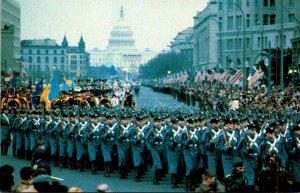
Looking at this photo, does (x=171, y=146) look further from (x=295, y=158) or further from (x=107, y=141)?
(x=295, y=158)

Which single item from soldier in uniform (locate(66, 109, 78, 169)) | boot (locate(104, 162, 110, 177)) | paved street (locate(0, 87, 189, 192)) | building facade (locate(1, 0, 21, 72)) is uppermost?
building facade (locate(1, 0, 21, 72))

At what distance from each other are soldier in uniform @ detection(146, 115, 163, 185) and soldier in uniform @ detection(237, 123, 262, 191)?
278 centimetres

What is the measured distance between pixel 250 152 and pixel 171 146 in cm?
253

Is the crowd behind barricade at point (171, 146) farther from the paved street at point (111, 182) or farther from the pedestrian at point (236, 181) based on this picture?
the paved street at point (111, 182)

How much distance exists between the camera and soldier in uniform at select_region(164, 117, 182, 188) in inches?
809

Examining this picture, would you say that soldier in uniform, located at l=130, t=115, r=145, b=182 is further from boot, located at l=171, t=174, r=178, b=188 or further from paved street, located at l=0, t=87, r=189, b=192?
boot, located at l=171, t=174, r=178, b=188

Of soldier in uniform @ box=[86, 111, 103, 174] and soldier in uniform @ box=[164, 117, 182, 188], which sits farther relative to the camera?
soldier in uniform @ box=[86, 111, 103, 174]

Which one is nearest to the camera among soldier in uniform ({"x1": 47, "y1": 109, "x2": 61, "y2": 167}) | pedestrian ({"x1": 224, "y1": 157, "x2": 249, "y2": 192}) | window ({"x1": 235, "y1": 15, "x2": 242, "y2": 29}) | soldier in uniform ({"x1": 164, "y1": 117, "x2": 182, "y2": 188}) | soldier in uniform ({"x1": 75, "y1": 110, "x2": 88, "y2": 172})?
pedestrian ({"x1": 224, "y1": 157, "x2": 249, "y2": 192})

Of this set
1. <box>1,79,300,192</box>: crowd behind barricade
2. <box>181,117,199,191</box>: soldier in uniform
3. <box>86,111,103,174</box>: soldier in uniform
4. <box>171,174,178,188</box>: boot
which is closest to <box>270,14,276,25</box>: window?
<box>1,79,300,192</box>: crowd behind barricade

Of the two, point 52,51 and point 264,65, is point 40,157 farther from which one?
point 52,51

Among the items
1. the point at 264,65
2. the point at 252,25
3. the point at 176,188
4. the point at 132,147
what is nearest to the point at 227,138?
the point at 176,188

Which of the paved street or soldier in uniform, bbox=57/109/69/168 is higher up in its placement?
soldier in uniform, bbox=57/109/69/168

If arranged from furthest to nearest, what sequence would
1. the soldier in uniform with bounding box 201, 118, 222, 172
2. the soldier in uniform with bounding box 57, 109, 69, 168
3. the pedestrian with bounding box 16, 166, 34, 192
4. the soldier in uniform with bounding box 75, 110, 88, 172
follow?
1. the soldier in uniform with bounding box 57, 109, 69, 168
2. the soldier in uniform with bounding box 75, 110, 88, 172
3. the soldier in uniform with bounding box 201, 118, 222, 172
4. the pedestrian with bounding box 16, 166, 34, 192

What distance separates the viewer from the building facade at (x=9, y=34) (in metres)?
97.6
